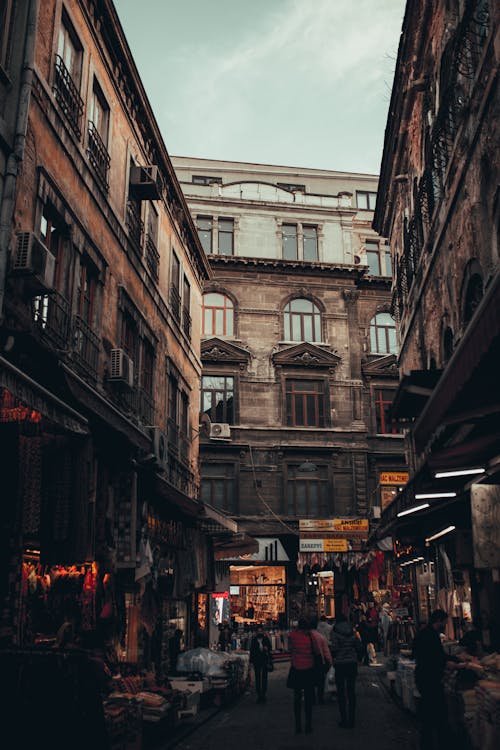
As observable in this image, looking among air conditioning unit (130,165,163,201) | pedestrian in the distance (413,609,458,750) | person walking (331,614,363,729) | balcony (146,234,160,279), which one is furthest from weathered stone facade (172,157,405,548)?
pedestrian in the distance (413,609,458,750)

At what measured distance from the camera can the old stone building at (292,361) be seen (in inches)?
1208

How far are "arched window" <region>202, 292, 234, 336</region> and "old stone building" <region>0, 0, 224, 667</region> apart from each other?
12.6 meters

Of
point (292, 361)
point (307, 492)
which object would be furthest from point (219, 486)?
point (292, 361)

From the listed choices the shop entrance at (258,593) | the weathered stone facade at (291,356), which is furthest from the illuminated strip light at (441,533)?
the shop entrance at (258,593)

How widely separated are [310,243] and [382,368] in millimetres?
7211

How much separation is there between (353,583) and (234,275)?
1537cm

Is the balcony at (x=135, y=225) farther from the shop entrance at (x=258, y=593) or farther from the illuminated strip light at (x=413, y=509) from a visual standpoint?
the shop entrance at (x=258, y=593)

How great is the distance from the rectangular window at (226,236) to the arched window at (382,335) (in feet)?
25.4

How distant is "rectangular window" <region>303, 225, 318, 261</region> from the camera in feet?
112

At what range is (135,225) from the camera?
1561 centimetres

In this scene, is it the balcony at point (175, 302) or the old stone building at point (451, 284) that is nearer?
the old stone building at point (451, 284)

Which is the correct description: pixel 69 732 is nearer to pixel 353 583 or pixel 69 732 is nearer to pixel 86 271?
pixel 86 271

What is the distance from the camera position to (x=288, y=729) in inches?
443

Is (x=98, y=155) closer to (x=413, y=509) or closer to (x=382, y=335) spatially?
(x=413, y=509)
